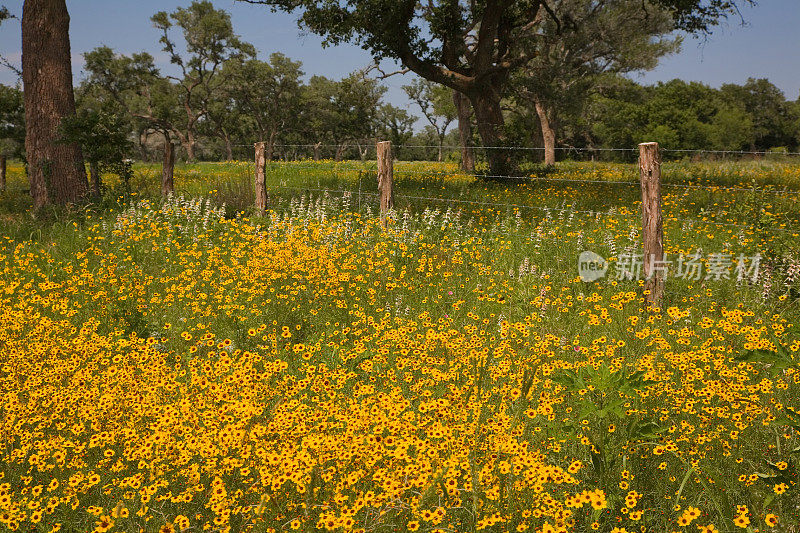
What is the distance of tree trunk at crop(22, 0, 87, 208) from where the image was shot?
12219 millimetres

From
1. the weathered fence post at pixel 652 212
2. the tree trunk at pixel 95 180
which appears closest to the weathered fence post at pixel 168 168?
the tree trunk at pixel 95 180

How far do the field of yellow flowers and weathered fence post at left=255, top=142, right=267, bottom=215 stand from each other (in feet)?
6.94

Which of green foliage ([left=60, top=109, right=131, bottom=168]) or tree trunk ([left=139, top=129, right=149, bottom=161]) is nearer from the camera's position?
green foliage ([left=60, top=109, right=131, bottom=168])

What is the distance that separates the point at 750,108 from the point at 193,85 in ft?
314

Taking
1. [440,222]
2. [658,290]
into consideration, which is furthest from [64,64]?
[658,290]

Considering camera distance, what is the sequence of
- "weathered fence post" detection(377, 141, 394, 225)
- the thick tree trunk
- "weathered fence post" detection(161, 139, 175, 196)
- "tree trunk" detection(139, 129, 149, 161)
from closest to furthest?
1. "weathered fence post" detection(377, 141, 394, 225)
2. "weathered fence post" detection(161, 139, 175, 196)
3. "tree trunk" detection(139, 129, 149, 161)
4. the thick tree trunk

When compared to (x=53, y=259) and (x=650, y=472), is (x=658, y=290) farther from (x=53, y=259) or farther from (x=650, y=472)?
(x=53, y=259)

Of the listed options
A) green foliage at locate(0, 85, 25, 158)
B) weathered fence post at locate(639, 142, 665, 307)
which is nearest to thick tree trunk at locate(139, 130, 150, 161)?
green foliage at locate(0, 85, 25, 158)

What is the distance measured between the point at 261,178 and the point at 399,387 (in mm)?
8357

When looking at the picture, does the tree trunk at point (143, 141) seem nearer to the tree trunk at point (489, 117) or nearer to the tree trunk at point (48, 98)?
the tree trunk at point (489, 117)

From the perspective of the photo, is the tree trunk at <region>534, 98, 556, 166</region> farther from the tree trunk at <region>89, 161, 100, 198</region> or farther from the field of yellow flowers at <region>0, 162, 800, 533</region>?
the tree trunk at <region>89, 161, 100, 198</region>

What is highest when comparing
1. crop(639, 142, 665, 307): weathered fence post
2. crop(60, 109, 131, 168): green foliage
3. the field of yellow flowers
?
crop(60, 109, 131, 168): green foliage

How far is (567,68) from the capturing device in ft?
97.2

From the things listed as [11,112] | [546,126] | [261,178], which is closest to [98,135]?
[261,178]
